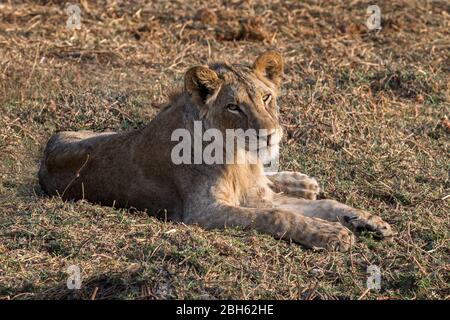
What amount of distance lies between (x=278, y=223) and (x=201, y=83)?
1.10m

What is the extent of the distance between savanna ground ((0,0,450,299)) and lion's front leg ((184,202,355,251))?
0.31ft

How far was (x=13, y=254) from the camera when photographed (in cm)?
608

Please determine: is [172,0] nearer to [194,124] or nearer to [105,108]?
[105,108]

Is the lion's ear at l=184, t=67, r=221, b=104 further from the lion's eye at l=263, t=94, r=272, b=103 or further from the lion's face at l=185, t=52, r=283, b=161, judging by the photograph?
the lion's eye at l=263, t=94, r=272, b=103

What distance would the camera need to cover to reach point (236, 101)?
688 centimetres

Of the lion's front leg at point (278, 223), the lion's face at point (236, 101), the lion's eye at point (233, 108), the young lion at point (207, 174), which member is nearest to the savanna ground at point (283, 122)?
the lion's front leg at point (278, 223)

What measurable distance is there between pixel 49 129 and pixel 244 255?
340 cm

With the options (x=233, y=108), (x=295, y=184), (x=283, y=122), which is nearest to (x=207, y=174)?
(x=233, y=108)

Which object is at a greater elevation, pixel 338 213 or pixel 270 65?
pixel 270 65

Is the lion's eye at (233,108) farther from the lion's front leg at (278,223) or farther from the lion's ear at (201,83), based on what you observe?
the lion's front leg at (278,223)

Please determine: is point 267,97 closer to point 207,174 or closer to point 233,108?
point 233,108

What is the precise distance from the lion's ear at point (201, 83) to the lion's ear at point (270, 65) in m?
0.42

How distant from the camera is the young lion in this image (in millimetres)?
6770
